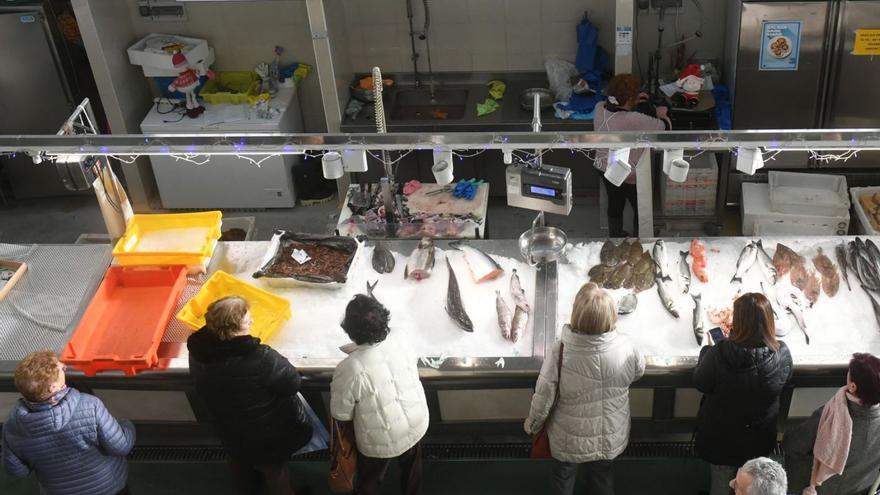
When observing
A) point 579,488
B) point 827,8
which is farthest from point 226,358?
point 827,8

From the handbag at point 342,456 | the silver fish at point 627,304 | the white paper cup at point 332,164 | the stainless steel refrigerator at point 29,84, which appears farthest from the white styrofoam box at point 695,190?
the stainless steel refrigerator at point 29,84

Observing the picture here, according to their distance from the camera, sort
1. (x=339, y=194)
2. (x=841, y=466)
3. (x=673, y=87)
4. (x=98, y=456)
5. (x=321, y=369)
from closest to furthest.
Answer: (x=841, y=466)
(x=98, y=456)
(x=321, y=369)
(x=673, y=87)
(x=339, y=194)

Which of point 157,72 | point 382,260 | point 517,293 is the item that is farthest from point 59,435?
point 157,72

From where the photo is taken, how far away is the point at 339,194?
8047mm

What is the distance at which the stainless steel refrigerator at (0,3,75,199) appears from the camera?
7.69 metres

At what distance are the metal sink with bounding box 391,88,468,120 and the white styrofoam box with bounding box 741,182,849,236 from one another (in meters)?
2.36

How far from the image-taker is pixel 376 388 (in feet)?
13.6

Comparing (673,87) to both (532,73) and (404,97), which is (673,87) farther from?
(404,97)

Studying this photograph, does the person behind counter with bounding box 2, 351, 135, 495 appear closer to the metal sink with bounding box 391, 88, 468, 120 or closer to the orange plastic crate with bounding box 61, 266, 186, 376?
the orange plastic crate with bounding box 61, 266, 186, 376

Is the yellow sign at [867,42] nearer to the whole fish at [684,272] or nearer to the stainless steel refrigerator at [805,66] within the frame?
the stainless steel refrigerator at [805,66]

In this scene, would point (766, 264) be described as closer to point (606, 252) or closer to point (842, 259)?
point (842, 259)

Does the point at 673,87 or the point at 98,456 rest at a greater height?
the point at 673,87

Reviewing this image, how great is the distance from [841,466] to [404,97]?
5054 mm

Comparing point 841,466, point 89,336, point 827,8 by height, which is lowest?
point 841,466
